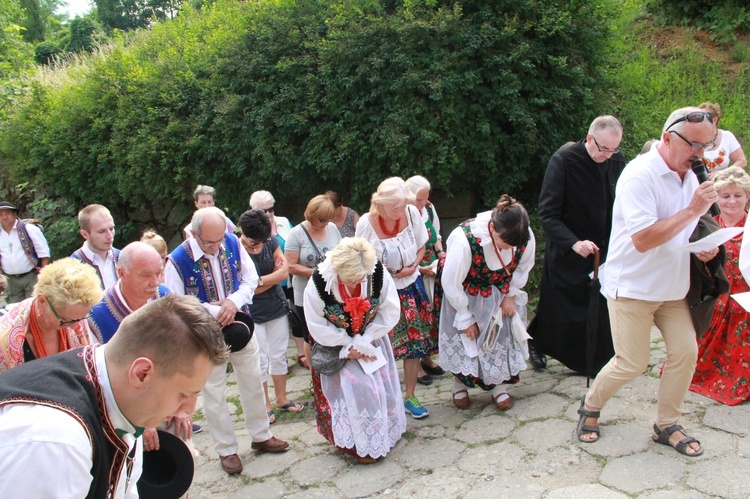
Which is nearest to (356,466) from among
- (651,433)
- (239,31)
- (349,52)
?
(651,433)

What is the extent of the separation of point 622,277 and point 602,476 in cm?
116

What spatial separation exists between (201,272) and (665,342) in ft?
9.79

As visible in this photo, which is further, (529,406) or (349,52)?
(349,52)

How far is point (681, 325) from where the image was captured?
12.0ft

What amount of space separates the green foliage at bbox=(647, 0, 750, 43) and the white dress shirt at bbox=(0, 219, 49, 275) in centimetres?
1052

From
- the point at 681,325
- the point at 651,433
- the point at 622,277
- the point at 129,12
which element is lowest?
the point at 651,433

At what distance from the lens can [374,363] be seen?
166 inches

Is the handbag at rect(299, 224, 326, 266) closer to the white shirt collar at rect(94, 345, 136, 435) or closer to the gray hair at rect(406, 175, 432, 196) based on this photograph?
the gray hair at rect(406, 175, 432, 196)

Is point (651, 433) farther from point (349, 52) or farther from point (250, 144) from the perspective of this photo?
point (250, 144)

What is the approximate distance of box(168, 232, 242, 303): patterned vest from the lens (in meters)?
4.19

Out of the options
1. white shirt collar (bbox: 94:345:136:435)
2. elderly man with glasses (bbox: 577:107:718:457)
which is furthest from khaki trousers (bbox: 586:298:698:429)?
white shirt collar (bbox: 94:345:136:435)

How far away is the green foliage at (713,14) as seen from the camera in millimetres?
9953

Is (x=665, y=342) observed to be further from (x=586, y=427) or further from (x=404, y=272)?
(x=404, y=272)

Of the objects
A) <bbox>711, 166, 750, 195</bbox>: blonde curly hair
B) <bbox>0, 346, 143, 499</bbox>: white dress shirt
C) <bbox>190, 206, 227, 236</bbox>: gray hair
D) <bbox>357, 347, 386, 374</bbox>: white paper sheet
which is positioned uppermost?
<bbox>190, 206, 227, 236</bbox>: gray hair
